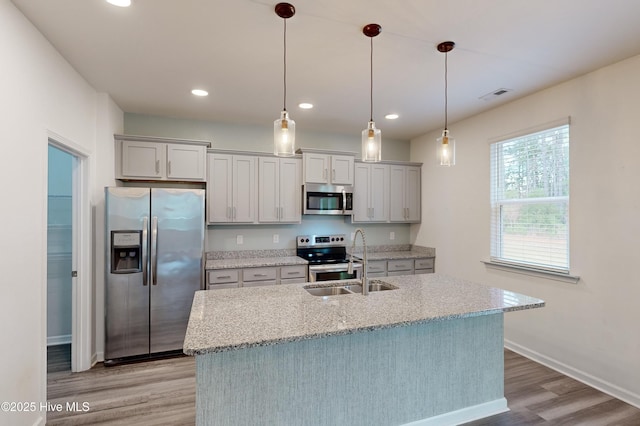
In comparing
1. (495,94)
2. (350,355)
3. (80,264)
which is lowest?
(350,355)

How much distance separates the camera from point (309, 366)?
191 centimetres

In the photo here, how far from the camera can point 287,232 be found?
456 centimetres

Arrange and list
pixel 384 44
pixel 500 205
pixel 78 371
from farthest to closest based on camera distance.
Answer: pixel 500 205, pixel 78 371, pixel 384 44

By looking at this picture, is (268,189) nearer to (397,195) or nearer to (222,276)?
(222,276)

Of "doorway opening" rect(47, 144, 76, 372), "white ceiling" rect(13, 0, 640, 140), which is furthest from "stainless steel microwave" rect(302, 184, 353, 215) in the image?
"doorway opening" rect(47, 144, 76, 372)

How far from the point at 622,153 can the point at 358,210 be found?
283cm

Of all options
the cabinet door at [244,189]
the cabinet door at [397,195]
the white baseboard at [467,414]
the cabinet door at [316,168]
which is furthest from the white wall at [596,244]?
the cabinet door at [244,189]

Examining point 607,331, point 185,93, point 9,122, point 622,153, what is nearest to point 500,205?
point 622,153

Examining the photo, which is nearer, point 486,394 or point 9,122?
point 9,122

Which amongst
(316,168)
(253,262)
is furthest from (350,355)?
(316,168)

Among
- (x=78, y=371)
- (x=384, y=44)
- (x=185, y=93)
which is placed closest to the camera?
(x=384, y=44)

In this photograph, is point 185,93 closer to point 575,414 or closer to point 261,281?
point 261,281

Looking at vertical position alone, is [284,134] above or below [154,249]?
above

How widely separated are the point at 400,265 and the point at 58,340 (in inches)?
168
